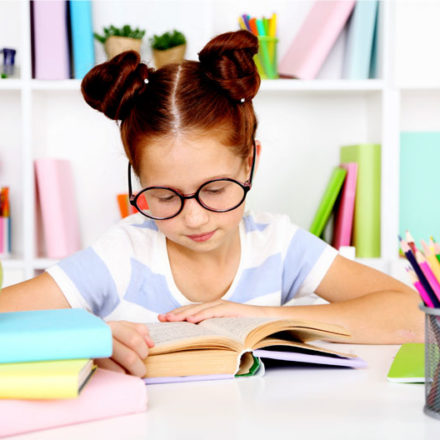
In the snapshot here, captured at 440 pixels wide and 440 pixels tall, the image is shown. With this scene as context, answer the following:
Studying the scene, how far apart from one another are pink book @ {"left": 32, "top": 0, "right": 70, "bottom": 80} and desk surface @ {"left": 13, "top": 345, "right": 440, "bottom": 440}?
166 cm

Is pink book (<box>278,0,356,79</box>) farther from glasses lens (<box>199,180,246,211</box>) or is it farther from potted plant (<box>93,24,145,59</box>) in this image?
glasses lens (<box>199,180,246,211</box>)

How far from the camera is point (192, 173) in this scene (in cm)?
120

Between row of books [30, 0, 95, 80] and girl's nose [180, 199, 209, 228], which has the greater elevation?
row of books [30, 0, 95, 80]

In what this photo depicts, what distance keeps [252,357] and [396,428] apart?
0.25 m

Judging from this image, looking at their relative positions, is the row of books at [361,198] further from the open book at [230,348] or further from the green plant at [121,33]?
the open book at [230,348]

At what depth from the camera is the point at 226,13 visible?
97.2 inches

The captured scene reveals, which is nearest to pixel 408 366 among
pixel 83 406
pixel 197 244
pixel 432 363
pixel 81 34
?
pixel 432 363

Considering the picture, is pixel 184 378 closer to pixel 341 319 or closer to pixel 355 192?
pixel 341 319

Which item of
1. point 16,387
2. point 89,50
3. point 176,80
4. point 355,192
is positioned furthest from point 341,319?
point 89,50

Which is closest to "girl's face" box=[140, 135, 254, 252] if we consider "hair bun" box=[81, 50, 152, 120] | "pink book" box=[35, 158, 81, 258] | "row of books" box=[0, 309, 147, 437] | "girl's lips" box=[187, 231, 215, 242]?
"girl's lips" box=[187, 231, 215, 242]

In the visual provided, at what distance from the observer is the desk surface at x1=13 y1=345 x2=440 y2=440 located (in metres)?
0.63

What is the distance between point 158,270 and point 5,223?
110cm

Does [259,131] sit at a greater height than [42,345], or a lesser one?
greater

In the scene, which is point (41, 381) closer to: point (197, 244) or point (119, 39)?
point (197, 244)
